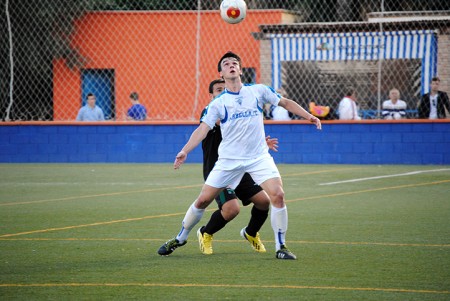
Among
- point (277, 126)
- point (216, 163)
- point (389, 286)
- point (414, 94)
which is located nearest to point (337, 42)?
point (414, 94)

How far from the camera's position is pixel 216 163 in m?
9.15

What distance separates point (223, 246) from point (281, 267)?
1593 millimetres

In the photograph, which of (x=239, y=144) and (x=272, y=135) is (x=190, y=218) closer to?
(x=239, y=144)

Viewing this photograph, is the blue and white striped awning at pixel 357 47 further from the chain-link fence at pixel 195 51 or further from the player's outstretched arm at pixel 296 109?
the player's outstretched arm at pixel 296 109

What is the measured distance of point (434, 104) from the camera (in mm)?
22297

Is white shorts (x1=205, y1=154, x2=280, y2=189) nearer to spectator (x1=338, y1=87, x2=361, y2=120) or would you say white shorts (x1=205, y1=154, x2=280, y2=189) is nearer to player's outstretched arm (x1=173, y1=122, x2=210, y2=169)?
player's outstretched arm (x1=173, y1=122, x2=210, y2=169)

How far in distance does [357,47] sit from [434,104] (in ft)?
14.7

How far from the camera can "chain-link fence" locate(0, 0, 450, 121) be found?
25.5 m

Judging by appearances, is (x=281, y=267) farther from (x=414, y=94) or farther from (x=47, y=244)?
(x=414, y=94)

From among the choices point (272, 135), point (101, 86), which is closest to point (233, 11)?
point (272, 135)

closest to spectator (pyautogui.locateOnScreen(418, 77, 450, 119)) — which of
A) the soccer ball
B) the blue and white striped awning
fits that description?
the blue and white striped awning

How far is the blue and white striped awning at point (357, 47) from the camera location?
2548 cm

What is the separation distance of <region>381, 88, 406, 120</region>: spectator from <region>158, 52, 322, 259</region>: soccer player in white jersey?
13939 mm

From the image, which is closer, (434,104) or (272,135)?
(434,104)
